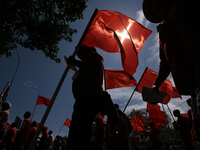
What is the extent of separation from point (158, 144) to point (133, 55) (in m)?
4.65

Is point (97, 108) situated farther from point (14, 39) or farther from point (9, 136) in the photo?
point (14, 39)

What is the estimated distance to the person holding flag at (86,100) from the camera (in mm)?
1221

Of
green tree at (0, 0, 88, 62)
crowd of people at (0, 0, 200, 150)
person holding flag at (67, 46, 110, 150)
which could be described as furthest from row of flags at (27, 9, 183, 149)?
green tree at (0, 0, 88, 62)

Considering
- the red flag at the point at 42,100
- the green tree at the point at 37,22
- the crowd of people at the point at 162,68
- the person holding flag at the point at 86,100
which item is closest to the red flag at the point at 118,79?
the green tree at the point at 37,22

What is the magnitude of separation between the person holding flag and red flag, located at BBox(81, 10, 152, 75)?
99cm

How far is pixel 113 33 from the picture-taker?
8.80ft

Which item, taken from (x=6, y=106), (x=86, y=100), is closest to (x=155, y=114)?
(x=6, y=106)

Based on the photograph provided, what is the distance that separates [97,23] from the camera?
2695 mm

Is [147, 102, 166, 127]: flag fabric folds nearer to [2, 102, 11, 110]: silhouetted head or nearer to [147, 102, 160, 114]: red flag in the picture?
[147, 102, 160, 114]: red flag

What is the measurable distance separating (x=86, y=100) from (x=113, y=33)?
5.98 feet

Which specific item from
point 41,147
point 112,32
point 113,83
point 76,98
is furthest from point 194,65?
point 41,147

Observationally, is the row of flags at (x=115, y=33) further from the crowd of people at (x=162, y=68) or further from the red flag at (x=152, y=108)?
the red flag at (x=152, y=108)

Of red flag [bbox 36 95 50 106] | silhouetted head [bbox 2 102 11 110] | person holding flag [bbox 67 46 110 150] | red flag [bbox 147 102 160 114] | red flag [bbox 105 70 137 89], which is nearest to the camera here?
person holding flag [bbox 67 46 110 150]

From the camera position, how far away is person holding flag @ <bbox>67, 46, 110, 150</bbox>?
4.00ft
